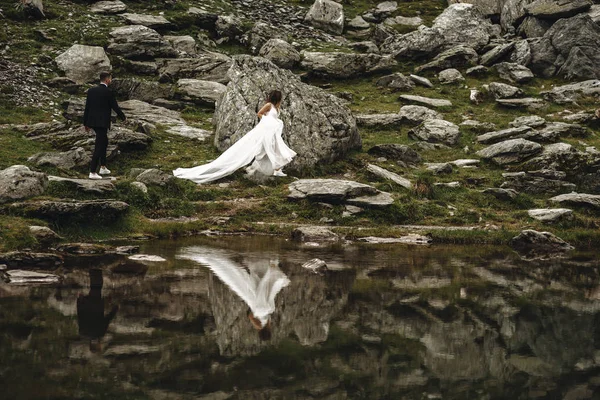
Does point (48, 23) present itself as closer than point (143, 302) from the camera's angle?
No

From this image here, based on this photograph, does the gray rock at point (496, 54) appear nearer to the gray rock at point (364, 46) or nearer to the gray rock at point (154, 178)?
the gray rock at point (364, 46)

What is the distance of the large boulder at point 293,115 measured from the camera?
25516 mm

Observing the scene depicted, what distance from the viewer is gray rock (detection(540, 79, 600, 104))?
3641cm

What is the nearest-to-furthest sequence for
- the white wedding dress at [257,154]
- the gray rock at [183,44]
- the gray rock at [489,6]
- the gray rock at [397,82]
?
the white wedding dress at [257,154] → the gray rock at [397,82] → the gray rock at [183,44] → the gray rock at [489,6]

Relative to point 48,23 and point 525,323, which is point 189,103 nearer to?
point 48,23

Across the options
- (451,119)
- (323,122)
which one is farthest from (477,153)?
(323,122)

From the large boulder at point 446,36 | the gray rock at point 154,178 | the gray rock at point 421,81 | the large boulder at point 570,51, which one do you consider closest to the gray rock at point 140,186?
the gray rock at point 154,178

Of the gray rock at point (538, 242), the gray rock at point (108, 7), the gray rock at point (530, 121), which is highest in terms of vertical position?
the gray rock at point (108, 7)

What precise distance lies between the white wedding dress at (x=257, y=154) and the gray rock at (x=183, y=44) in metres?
17.3

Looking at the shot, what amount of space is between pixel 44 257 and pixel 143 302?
343 centimetres

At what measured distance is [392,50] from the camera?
147 ft

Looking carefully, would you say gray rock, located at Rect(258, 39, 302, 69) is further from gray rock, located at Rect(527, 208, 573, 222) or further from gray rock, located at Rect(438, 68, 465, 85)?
gray rock, located at Rect(527, 208, 573, 222)

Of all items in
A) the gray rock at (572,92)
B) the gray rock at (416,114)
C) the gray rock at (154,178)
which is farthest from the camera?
the gray rock at (572,92)

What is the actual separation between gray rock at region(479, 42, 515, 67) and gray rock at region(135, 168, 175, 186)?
2760cm
